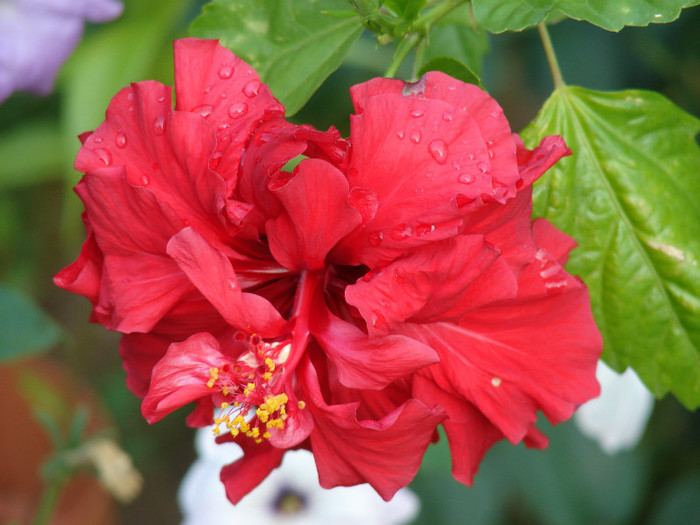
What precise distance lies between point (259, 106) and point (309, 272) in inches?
5.4

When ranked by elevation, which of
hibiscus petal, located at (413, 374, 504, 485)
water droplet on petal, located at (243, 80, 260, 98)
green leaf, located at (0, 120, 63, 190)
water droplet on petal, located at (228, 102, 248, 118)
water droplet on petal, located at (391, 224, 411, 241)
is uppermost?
water droplet on petal, located at (243, 80, 260, 98)

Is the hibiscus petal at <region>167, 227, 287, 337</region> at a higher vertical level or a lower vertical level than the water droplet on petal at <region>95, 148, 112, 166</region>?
lower

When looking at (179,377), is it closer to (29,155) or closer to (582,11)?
(582,11)

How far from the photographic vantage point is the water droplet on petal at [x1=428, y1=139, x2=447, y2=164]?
56cm

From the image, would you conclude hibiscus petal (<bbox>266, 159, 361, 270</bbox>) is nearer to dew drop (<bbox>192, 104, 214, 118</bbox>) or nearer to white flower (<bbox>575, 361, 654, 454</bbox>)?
dew drop (<bbox>192, 104, 214, 118</bbox>)

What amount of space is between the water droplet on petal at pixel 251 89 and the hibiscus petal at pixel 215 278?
123mm

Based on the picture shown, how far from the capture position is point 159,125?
587 mm

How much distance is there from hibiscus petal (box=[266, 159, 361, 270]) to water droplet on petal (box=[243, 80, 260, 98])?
0.09 m

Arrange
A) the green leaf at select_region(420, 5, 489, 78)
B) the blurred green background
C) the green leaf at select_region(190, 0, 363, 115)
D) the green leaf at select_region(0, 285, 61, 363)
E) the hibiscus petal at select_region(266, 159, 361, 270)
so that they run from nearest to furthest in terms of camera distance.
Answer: the hibiscus petal at select_region(266, 159, 361, 270) → the green leaf at select_region(190, 0, 363, 115) → the green leaf at select_region(420, 5, 489, 78) → the green leaf at select_region(0, 285, 61, 363) → the blurred green background

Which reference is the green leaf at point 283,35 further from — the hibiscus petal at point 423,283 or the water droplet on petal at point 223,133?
the hibiscus petal at point 423,283

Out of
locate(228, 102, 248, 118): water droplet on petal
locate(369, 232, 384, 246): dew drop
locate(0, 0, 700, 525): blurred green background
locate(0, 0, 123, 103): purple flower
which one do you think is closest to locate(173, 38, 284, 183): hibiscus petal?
locate(228, 102, 248, 118): water droplet on petal

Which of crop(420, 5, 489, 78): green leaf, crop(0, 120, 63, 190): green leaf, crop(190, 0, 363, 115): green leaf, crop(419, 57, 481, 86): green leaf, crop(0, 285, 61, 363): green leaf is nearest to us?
crop(419, 57, 481, 86): green leaf

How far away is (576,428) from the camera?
176 cm

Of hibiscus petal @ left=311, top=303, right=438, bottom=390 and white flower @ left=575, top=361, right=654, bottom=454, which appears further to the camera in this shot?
white flower @ left=575, top=361, right=654, bottom=454
